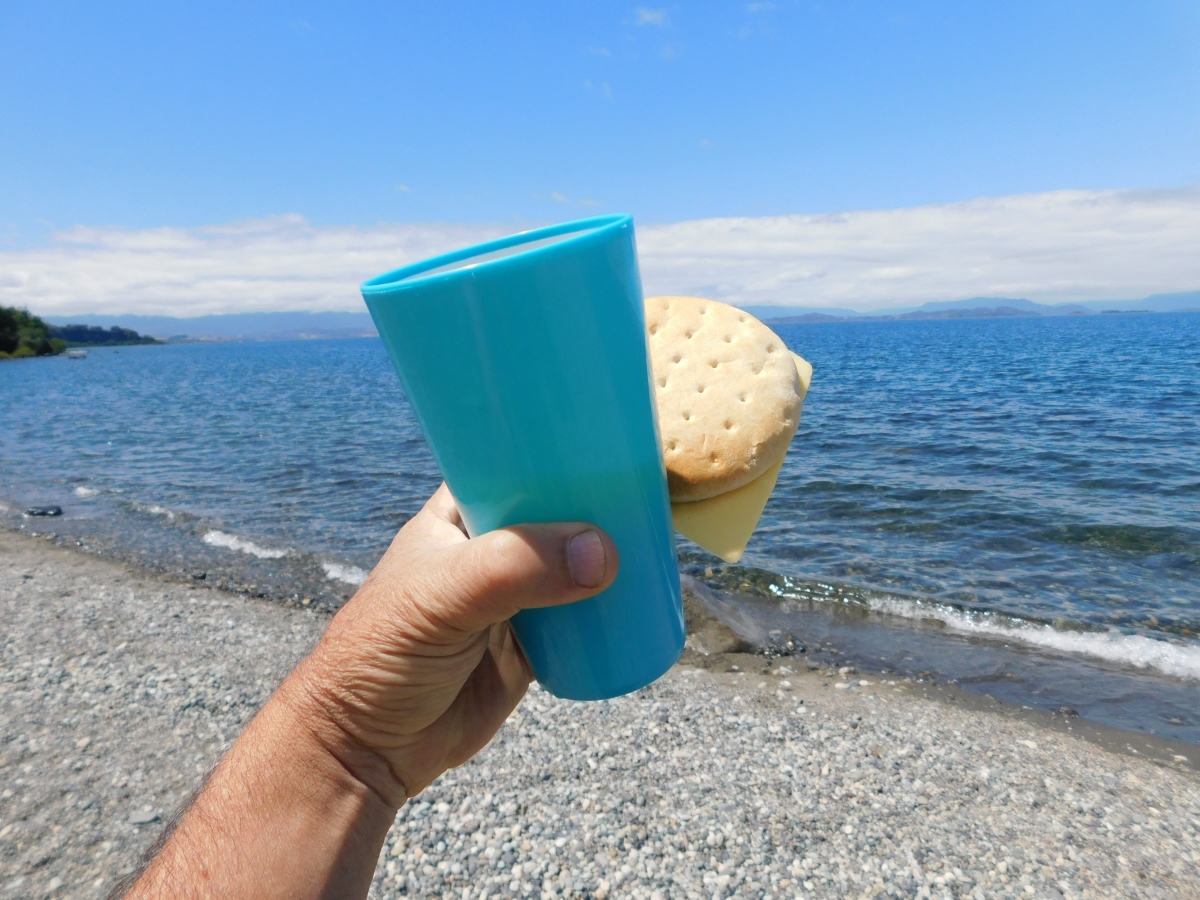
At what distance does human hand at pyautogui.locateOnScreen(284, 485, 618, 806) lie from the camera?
1251 millimetres

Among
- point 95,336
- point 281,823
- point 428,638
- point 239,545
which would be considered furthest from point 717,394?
point 95,336

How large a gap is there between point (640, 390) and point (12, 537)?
50.0 ft

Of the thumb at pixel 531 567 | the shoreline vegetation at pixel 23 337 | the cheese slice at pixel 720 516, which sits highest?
the thumb at pixel 531 567

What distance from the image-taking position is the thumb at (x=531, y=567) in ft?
4.03

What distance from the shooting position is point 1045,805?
4.88 meters

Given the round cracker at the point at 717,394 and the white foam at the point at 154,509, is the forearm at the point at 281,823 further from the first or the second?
the white foam at the point at 154,509

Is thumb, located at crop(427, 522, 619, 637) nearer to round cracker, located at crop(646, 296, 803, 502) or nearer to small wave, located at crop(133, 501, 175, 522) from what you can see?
round cracker, located at crop(646, 296, 803, 502)

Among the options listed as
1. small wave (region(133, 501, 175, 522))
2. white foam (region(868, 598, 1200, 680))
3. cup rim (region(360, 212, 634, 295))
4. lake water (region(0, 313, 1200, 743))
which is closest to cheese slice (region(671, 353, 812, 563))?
cup rim (region(360, 212, 634, 295))

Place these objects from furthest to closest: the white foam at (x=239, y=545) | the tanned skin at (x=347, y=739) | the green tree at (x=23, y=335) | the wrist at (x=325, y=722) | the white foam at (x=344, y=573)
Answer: the green tree at (x=23, y=335) → the white foam at (x=239, y=545) → the white foam at (x=344, y=573) → the wrist at (x=325, y=722) → the tanned skin at (x=347, y=739)

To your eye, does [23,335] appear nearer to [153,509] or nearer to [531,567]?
[153,509]

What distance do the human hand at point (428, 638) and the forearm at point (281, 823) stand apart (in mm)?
32

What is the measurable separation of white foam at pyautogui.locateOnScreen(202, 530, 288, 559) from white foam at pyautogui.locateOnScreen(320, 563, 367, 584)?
1148mm

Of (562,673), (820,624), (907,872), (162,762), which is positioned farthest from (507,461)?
(820,624)

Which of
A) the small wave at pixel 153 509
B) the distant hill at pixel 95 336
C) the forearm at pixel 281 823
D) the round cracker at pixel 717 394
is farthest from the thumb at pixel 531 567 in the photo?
the distant hill at pixel 95 336
